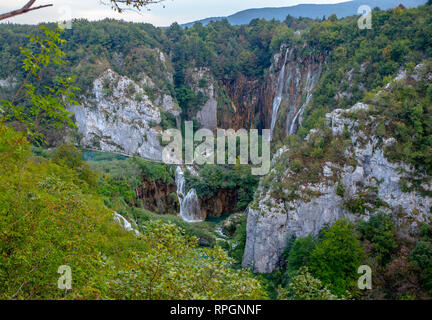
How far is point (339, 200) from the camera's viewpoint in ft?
59.5

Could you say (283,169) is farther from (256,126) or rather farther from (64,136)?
(64,136)

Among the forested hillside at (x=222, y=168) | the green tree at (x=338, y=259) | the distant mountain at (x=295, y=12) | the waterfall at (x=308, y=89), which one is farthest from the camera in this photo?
the distant mountain at (x=295, y=12)

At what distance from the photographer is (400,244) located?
612 inches

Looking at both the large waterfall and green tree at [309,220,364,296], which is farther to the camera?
the large waterfall

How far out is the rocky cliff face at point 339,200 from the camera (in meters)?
17.1

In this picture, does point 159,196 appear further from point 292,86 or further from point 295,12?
point 295,12

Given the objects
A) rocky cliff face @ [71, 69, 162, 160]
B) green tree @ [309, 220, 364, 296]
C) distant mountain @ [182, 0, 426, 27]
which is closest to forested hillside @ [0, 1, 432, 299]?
green tree @ [309, 220, 364, 296]

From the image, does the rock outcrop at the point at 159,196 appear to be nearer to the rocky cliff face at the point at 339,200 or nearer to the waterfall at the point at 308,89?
the rocky cliff face at the point at 339,200

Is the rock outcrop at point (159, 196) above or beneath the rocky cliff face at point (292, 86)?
beneath

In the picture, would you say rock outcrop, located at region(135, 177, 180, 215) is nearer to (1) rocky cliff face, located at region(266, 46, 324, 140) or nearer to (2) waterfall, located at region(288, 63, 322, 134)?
(2) waterfall, located at region(288, 63, 322, 134)

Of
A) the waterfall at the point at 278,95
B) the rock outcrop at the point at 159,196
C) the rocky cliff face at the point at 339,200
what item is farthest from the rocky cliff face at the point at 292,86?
the rock outcrop at the point at 159,196

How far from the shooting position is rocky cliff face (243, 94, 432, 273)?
1712 centimetres

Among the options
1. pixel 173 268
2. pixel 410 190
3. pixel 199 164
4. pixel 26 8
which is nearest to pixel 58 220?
pixel 173 268

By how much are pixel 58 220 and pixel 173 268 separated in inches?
132
